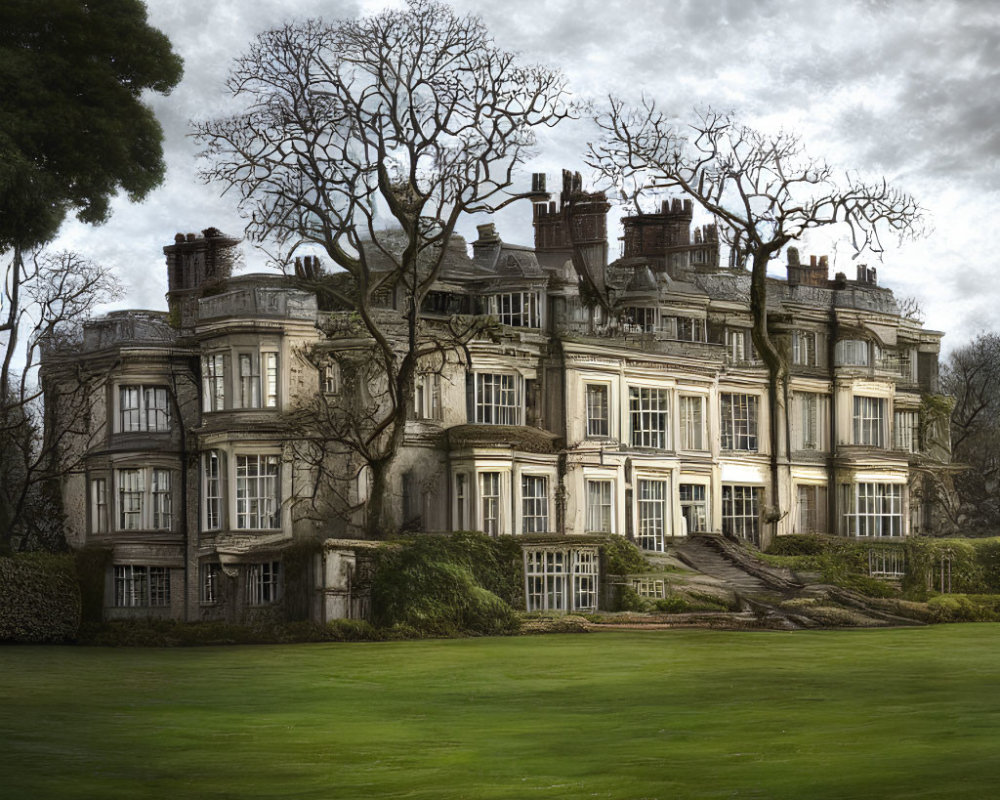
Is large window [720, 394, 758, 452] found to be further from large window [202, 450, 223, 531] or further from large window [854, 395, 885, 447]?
large window [202, 450, 223, 531]

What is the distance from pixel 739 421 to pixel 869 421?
6418mm

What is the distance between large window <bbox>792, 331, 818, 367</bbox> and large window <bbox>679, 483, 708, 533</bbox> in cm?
792

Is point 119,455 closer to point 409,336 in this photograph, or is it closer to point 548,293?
point 409,336

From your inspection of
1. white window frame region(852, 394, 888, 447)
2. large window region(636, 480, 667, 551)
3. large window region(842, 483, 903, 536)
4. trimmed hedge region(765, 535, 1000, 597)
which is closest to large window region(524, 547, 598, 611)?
large window region(636, 480, 667, 551)

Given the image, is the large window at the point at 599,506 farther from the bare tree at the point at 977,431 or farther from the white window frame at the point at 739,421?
the bare tree at the point at 977,431

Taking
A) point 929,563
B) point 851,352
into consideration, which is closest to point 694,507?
point 929,563

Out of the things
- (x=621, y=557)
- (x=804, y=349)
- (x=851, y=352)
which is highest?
(x=804, y=349)

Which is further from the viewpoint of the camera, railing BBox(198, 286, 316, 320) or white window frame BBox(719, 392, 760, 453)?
white window frame BBox(719, 392, 760, 453)

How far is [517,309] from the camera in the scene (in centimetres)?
5431

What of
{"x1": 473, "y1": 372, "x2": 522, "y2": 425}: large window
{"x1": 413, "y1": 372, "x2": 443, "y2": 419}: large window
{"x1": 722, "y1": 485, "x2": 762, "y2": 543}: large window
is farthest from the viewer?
{"x1": 722, "y1": 485, "x2": 762, "y2": 543}: large window

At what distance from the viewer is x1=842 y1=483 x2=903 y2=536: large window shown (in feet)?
203

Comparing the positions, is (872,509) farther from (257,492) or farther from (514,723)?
(514,723)

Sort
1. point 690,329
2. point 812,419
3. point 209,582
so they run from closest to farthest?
point 209,582 → point 690,329 → point 812,419

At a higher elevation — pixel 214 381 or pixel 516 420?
pixel 214 381
